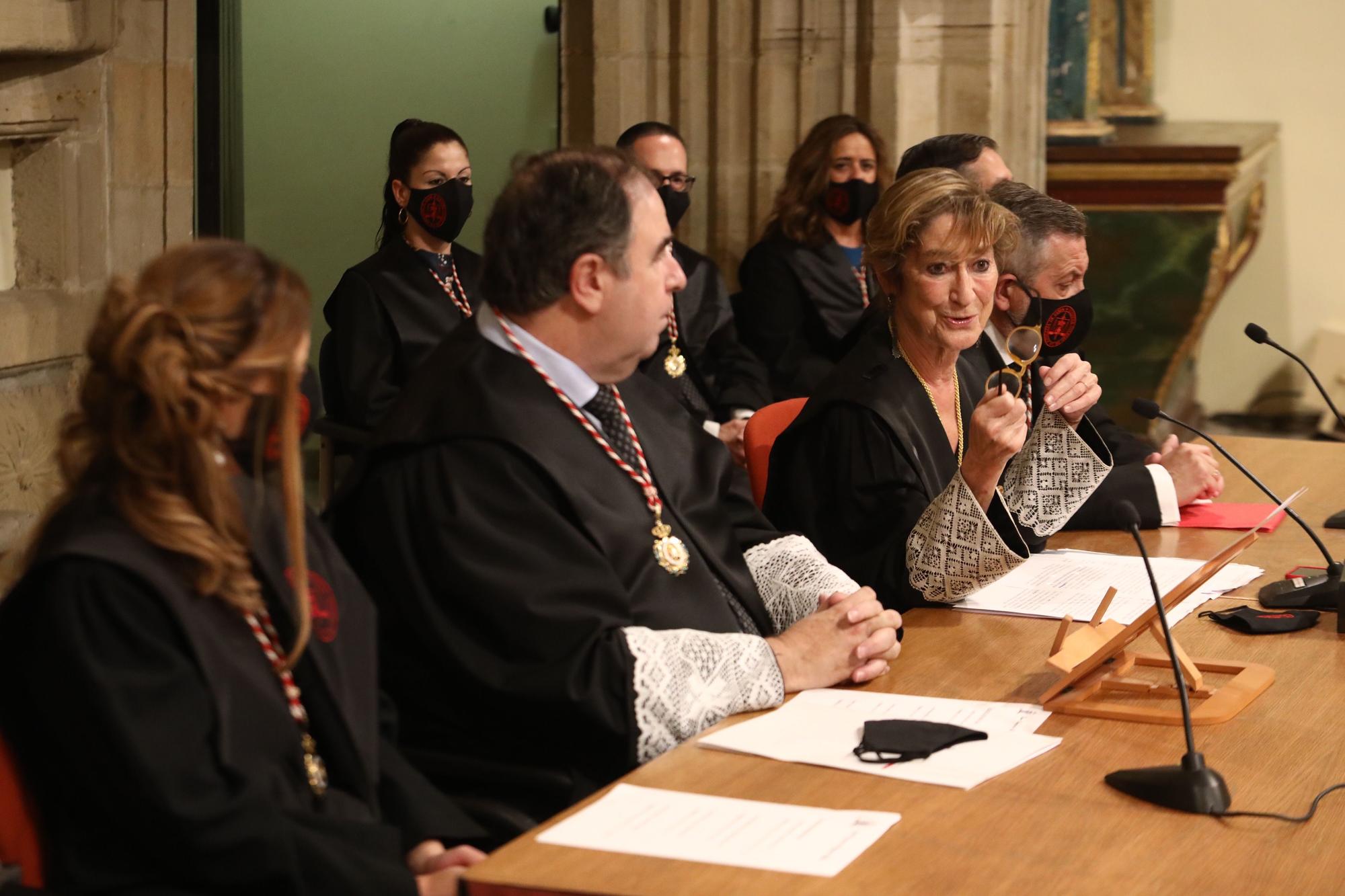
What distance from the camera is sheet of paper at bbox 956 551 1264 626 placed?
293 centimetres

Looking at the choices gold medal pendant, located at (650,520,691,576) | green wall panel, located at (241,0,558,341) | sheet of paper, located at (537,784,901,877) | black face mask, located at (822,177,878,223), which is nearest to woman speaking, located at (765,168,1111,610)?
gold medal pendant, located at (650,520,691,576)

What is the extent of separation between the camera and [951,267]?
3.28 m

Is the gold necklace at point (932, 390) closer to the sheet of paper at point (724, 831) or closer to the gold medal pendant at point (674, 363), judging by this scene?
the sheet of paper at point (724, 831)

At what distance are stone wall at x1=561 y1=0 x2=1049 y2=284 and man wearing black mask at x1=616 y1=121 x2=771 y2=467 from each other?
0.40m

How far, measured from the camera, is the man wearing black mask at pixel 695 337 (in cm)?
560

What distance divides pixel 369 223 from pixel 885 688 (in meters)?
4.57

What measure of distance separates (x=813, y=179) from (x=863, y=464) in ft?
9.29

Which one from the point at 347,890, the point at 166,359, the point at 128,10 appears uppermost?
the point at 128,10

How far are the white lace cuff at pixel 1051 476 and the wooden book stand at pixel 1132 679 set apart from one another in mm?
719

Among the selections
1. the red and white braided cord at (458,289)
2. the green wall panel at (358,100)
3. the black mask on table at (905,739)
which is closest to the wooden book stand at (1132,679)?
the black mask on table at (905,739)

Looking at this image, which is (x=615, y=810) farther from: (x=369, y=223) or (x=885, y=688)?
(x=369, y=223)

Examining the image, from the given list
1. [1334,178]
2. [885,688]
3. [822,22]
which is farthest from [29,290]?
[1334,178]

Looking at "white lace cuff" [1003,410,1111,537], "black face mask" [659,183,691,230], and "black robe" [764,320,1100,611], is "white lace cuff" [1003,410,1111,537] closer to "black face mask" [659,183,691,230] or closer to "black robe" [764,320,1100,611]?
"black robe" [764,320,1100,611]

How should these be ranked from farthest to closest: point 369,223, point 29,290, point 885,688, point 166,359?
point 369,223 → point 29,290 → point 885,688 → point 166,359
